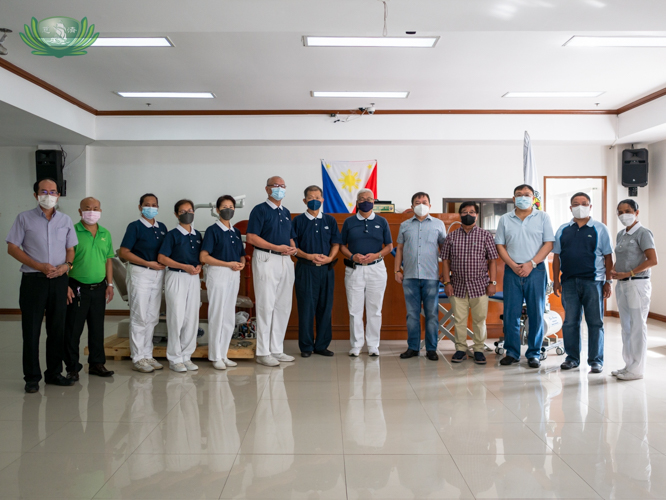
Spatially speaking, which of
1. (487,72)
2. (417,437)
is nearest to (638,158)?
(487,72)

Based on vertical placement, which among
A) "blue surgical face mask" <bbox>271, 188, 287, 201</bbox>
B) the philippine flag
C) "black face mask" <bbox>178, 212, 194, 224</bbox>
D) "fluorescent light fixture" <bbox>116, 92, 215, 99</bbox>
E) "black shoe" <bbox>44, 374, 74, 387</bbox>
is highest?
"fluorescent light fixture" <bbox>116, 92, 215, 99</bbox>

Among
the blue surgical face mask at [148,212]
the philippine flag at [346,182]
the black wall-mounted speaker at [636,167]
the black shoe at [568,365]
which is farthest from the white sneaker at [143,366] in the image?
the black wall-mounted speaker at [636,167]

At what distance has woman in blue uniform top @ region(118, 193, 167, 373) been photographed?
4562 millimetres

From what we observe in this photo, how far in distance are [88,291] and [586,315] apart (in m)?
4.52

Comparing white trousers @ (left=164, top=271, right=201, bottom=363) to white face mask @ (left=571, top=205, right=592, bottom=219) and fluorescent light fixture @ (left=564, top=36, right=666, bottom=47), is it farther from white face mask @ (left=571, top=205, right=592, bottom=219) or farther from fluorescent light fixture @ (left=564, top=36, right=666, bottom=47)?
fluorescent light fixture @ (left=564, top=36, right=666, bottom=47)

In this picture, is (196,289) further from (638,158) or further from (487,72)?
(638,158)

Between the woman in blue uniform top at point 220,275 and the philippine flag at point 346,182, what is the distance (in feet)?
12.4

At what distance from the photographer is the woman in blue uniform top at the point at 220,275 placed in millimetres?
4711

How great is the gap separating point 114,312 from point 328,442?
7.09m

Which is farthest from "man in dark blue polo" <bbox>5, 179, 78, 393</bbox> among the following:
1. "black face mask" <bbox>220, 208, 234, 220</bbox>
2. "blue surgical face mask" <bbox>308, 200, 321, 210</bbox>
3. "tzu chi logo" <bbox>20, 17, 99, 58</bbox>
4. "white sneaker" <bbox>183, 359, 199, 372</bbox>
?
"blue surgical face mask" <bbox>308, 200, 321, 210</bbox>

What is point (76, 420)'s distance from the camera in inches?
131

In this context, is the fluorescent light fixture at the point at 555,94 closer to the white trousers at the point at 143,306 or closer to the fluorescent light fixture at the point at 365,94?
the fluorescent light fixture at the point at 365,94

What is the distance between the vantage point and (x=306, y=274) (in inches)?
209

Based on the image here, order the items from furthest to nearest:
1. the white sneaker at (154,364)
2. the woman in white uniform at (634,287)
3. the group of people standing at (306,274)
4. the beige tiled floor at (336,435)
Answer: the white sneaker at (154,364)
the woman in white uniform at (634,287)
the group of people standing at (306,274)
the beige tiled floor at (336,435)
